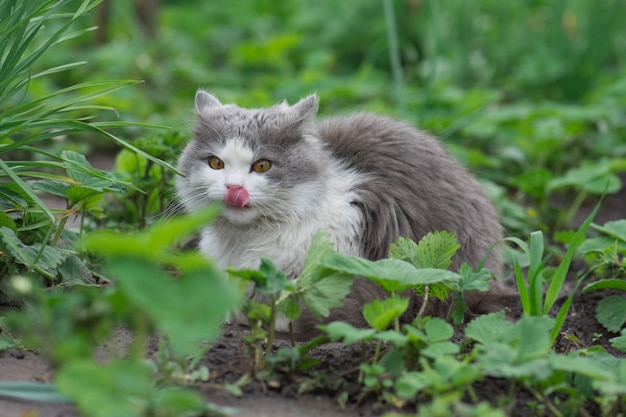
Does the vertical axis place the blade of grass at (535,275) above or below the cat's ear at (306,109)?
below

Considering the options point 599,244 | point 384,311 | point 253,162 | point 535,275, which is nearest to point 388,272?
point 384,311

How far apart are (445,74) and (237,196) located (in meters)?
3.81

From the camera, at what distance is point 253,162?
108 inches

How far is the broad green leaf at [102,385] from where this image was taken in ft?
4.90

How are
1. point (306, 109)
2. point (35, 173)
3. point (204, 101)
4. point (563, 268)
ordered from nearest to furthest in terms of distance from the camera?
point (563, 268) < point (35, 173) < point (306, 109) < point (204, 101)

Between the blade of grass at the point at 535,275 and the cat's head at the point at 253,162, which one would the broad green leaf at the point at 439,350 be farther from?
the cat's head at the point at 253,162

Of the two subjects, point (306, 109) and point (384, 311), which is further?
point (306, 109)

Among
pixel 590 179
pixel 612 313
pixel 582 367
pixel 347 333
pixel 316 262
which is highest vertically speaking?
pixel 316 262

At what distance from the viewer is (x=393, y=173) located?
2.89 metres

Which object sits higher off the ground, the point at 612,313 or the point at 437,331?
the point at 437,331

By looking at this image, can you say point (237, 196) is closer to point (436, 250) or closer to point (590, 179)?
point (436, 250)

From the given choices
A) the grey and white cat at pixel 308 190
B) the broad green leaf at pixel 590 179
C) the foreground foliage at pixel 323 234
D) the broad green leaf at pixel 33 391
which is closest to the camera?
the foreground foliage at pixel 323 234

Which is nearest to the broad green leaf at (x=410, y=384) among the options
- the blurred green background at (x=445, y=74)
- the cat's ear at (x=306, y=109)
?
the cat's ear at (x=306, y=109)

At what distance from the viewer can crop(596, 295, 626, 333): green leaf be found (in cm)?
267
